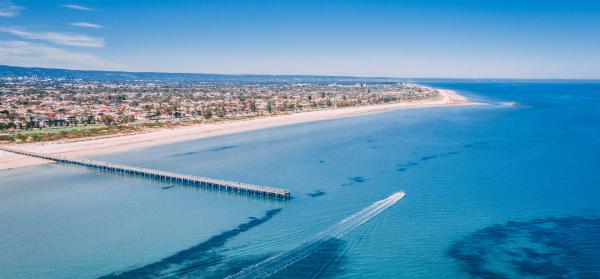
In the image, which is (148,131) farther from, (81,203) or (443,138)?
(443,138)

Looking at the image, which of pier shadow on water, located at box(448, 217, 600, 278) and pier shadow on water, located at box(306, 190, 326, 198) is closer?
pier shadow on water, located at box(448, 217, 600, 278)

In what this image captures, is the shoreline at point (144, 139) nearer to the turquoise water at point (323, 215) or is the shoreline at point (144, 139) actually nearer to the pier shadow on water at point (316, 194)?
the turquoise water at point (323, 215)

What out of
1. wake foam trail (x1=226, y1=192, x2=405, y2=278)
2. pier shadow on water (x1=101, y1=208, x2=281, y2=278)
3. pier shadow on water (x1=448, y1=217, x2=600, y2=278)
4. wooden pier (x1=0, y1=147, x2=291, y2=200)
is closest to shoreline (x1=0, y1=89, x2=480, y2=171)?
wooden pier (x1=0, y1=147, x2=291, y2=200)

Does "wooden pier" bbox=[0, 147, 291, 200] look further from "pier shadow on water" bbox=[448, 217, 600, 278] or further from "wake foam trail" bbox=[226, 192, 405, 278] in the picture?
"pier shadow on water" bbox=[448, 217, 600, 278]

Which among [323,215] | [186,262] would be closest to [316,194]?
[323,215]

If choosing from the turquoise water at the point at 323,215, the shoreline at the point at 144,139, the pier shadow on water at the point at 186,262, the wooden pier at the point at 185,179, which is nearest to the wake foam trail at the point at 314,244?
the turquoise water at the point at 323,215

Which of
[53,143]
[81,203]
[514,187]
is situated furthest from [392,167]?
[53,143]
